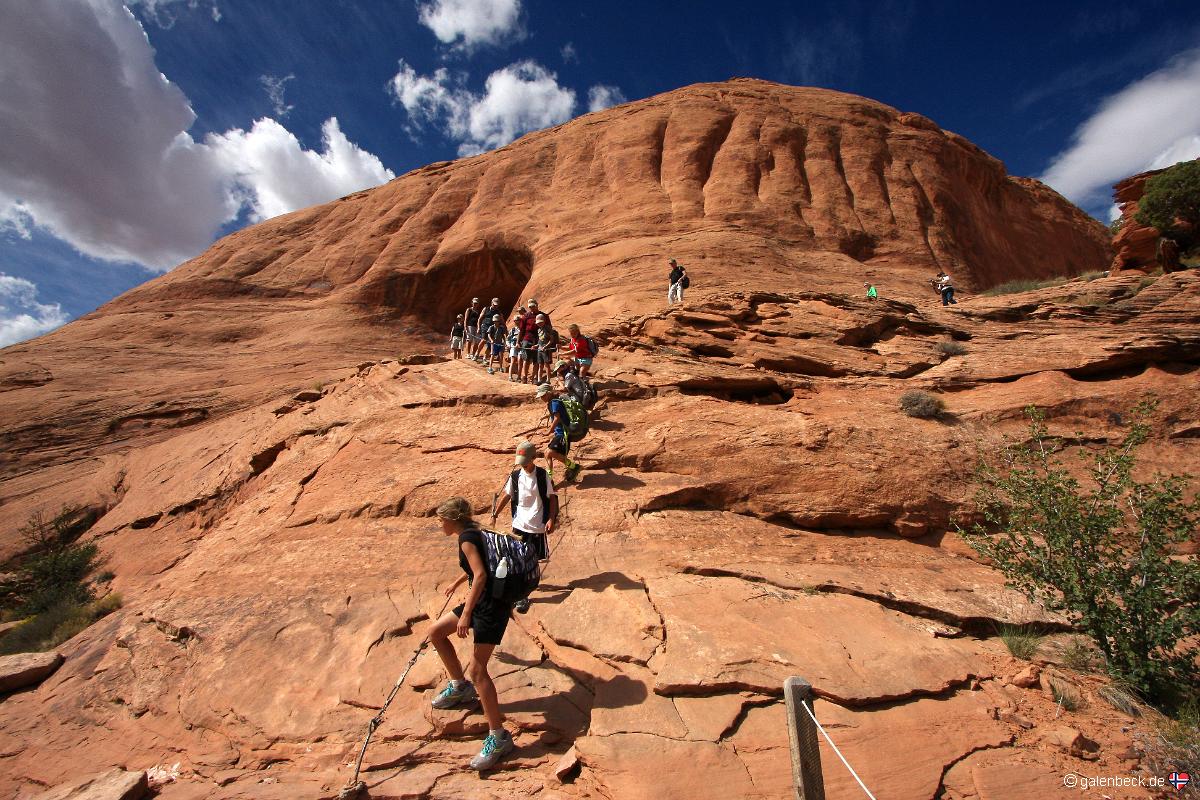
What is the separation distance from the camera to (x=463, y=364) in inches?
509

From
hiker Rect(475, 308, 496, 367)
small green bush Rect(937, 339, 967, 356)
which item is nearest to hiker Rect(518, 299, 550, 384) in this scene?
hiker Rect(475, 308, 496, 367)

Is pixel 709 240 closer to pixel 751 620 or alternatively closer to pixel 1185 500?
pixel 1185 500

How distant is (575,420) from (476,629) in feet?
15.5

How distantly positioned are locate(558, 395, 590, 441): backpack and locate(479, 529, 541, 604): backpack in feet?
13.8

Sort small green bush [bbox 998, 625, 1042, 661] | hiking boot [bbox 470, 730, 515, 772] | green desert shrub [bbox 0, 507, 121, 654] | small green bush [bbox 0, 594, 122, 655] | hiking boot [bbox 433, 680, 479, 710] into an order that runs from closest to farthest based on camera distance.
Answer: hiking boot [bbox 470, 730, 515, 772] < hiking boot [bbox 433, 680, 479, 710] < small green bush [bbox 998, 625, 1042, 661] < small green bush [bbox 0, 594, 122, 655] < green desert shrub [bbox 0, 507, 121, 654]

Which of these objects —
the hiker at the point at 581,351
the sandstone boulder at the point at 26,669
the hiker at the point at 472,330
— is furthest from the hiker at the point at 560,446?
the hiker at the point at 472,330

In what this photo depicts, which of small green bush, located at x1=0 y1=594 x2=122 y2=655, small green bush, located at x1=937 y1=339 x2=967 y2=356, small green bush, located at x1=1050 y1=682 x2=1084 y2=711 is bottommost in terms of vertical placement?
small green bush, located at x1=0 y1=594 x2=122 y2=655

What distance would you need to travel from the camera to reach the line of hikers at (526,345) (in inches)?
404

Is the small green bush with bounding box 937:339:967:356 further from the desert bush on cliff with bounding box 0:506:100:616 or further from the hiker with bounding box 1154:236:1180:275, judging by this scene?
the desert bush on cliff with bounding box 0:506:100:616

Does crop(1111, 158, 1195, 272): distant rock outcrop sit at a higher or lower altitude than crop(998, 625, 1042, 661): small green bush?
higher

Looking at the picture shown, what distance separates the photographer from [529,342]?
1145cm

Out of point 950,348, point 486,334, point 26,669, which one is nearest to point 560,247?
point 486,334

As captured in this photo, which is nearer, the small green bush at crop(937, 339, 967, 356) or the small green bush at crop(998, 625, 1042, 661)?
the small green bush at crop(998, 625, 1042, 661)

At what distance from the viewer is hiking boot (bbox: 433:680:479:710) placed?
13.8ft
